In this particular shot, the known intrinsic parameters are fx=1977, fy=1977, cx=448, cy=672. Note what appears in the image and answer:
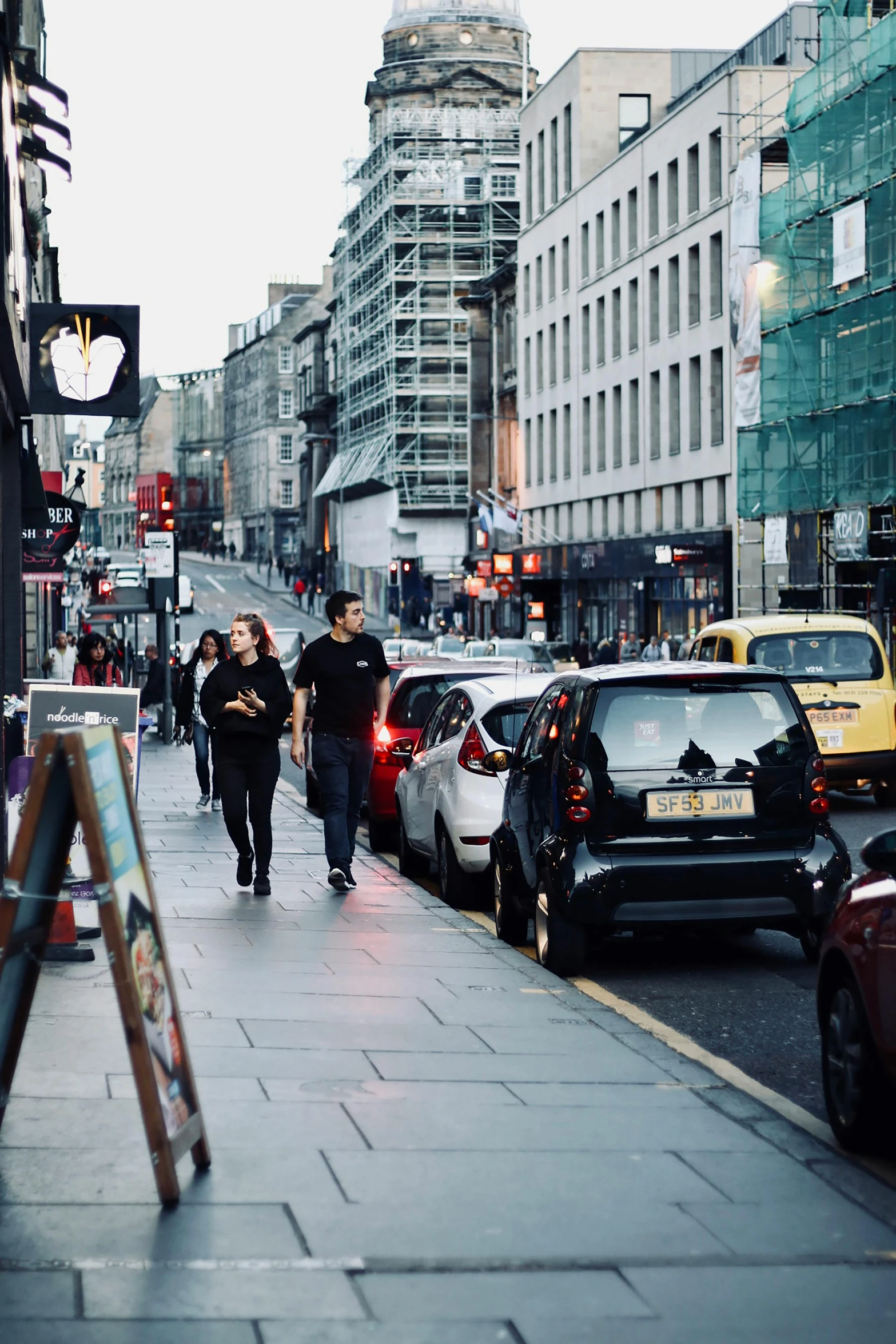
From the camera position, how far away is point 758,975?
33.6 ft

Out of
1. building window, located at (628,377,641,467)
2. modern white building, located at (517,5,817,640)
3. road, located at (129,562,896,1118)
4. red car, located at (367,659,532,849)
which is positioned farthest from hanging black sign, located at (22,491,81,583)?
building window, located at (628,377,641,467)

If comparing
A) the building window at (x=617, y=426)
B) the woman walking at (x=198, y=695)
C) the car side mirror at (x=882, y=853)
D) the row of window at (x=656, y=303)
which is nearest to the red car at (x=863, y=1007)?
the car side mirror at (x=882, y=853)

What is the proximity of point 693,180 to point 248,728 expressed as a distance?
46.8m

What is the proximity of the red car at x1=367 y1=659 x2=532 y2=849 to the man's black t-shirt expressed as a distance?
13.8 ft

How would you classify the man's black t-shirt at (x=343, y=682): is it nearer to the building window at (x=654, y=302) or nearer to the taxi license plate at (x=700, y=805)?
the taxi license plate at (x=700, y=805)

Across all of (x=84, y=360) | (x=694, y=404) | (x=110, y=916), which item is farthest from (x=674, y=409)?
(x=110, y=916)

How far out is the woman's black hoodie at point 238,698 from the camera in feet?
41.1

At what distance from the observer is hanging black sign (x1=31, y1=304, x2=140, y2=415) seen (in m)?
15.2

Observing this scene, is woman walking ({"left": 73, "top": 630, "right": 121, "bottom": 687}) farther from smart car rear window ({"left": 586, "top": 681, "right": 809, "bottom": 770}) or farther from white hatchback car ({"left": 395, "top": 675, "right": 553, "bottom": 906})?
smart car rear window ({"left": 586, "top": 681, "right": 809, "bottom": 770})

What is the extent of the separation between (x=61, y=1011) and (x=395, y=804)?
28.2ft

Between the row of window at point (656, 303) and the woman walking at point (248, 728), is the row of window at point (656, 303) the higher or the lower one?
the higher one

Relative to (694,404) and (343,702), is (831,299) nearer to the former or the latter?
(694,404)

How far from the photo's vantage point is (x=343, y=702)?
12453 millimetres

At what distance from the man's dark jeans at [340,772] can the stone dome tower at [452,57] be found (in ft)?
343
